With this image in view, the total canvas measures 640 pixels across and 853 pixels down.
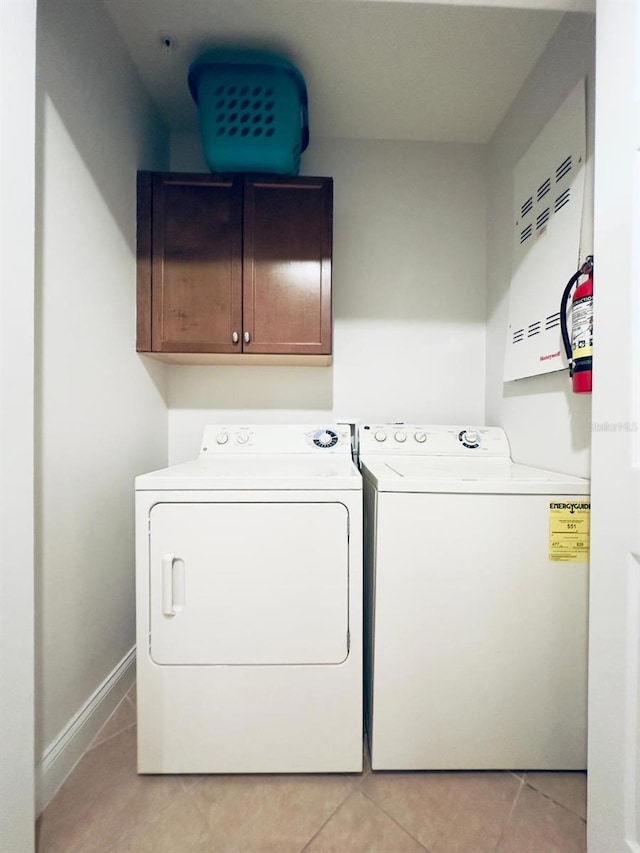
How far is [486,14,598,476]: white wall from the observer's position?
121cm

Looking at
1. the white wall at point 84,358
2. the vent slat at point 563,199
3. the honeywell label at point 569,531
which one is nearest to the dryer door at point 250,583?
the white wall at point 84,358

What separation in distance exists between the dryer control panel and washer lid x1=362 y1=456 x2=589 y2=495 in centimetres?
32

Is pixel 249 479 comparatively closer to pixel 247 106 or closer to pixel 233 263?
pixel 233 263

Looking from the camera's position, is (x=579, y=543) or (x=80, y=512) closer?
(x=579, y=543)

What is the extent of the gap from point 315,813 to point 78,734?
0.78 metres

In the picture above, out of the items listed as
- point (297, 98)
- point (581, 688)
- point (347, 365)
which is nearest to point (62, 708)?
point (581, 688)

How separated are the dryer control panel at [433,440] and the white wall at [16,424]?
126 cm

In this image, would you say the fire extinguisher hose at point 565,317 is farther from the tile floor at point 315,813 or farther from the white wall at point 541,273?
the tile floor at point 315,813

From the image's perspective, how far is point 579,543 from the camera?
3.57 ft

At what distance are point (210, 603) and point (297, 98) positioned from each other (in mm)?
1918

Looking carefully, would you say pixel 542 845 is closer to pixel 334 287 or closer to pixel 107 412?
pixel 107 412

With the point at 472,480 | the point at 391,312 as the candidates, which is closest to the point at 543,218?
the point at 391,312

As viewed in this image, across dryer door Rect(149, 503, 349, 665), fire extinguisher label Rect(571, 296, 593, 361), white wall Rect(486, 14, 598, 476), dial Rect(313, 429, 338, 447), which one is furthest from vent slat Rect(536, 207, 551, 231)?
dryer door Rect(149, 503, 349, 665)

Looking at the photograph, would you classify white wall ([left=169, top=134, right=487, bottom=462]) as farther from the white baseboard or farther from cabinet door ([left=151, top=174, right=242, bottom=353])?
the white baseboard
